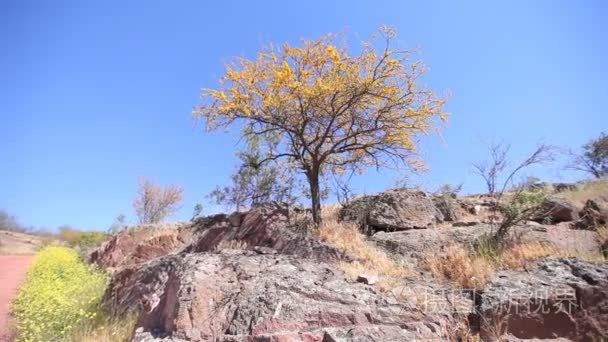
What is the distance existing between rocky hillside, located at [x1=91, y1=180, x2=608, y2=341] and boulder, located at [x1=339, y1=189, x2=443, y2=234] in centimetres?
162

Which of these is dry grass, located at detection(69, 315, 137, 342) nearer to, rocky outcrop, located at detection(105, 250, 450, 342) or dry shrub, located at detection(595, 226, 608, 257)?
rocky outcrop, located at detection(105, 250, 450, 342)

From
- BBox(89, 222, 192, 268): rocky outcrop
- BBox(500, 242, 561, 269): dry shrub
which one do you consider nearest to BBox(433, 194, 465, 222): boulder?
BBox(500, 242, 561, 269): dry shrub

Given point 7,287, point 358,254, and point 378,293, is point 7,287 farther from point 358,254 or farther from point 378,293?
point 378,293

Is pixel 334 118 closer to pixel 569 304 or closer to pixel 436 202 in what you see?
pixel 436 202

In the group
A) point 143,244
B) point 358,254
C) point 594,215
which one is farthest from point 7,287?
point 594,215

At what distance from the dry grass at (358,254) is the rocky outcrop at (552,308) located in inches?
53.8

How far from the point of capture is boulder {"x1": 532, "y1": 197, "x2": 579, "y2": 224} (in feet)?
31.8

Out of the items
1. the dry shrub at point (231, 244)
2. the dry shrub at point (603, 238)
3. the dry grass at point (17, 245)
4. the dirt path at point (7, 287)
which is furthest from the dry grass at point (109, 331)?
the dry grass at point (17, 245)

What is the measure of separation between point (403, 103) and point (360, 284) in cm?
627

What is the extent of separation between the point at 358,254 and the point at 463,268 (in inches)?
88.2

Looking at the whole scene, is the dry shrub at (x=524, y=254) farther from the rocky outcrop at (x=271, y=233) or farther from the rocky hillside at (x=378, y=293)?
the rocky outcrop at (x=271, y=233)

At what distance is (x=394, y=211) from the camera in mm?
11031

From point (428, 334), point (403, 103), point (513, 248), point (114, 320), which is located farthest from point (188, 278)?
point (403, 103)

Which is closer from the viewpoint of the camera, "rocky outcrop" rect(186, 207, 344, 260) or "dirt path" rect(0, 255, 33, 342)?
"dirt path" rect(0, 255, 33, 342)
